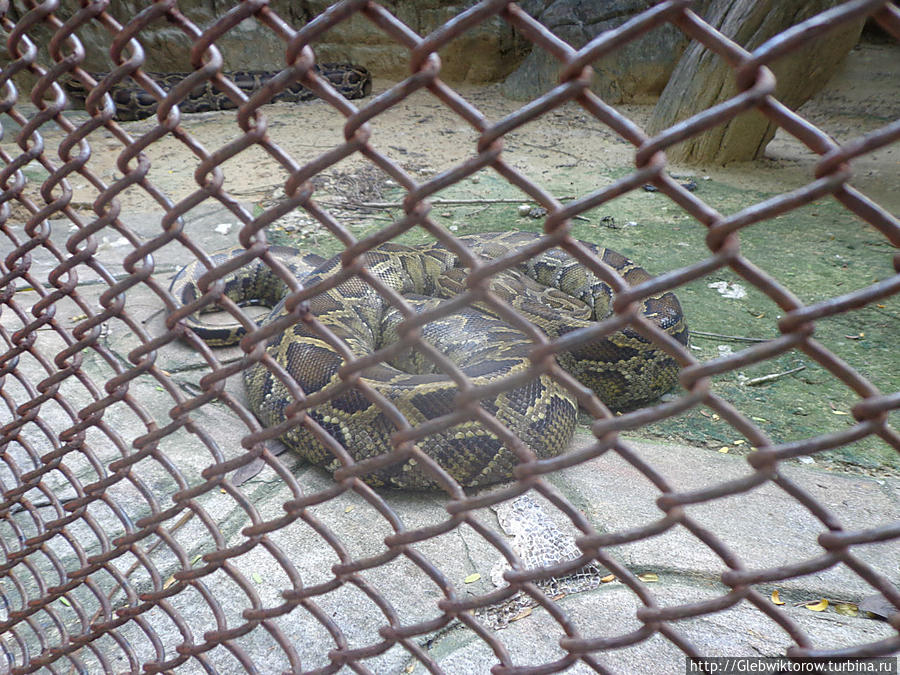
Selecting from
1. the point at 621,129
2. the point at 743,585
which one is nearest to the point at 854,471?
the point at 743,585

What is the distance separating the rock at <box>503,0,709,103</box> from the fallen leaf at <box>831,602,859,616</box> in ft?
26.0

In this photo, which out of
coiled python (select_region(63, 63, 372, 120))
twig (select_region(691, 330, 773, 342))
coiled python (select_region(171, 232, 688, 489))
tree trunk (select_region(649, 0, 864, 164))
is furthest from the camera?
coiled python (select_region(63, 63, 372, 120))

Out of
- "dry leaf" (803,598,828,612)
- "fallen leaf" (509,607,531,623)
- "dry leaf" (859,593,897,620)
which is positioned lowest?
"fallen leaf" (509,607,531,623)

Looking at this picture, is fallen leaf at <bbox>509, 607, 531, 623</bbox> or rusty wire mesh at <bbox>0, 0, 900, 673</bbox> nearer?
rusty wire mesh at <bbox>0, 0, 900, 673</bbox>

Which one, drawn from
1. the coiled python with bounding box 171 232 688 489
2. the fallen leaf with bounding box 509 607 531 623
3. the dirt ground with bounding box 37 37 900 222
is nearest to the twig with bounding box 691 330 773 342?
the coiled python with bounding box 171 232 688 489

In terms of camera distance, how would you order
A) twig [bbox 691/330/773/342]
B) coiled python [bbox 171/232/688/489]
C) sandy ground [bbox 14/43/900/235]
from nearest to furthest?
coiled python [bbox 171/232/688/489] → twig [bbox 691/330/773/342] → sandy ground [bbox 14/43/900/235]

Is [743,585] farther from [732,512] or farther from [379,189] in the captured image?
[379,189]

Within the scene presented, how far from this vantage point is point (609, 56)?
909 centimetres

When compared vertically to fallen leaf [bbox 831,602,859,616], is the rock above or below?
above

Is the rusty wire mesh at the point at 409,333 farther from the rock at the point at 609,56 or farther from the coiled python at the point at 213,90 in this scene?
the rock at the point at 609,56

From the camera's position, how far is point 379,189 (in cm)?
623

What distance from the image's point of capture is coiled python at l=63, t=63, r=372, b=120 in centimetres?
874

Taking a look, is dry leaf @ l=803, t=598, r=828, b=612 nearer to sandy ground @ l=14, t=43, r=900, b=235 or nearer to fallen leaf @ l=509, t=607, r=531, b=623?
fallen leaf @ l=509, t=607, r=531, b=623

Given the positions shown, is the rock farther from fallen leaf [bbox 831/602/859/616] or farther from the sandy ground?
fallen leaf [bbox 831/602/859/616]
